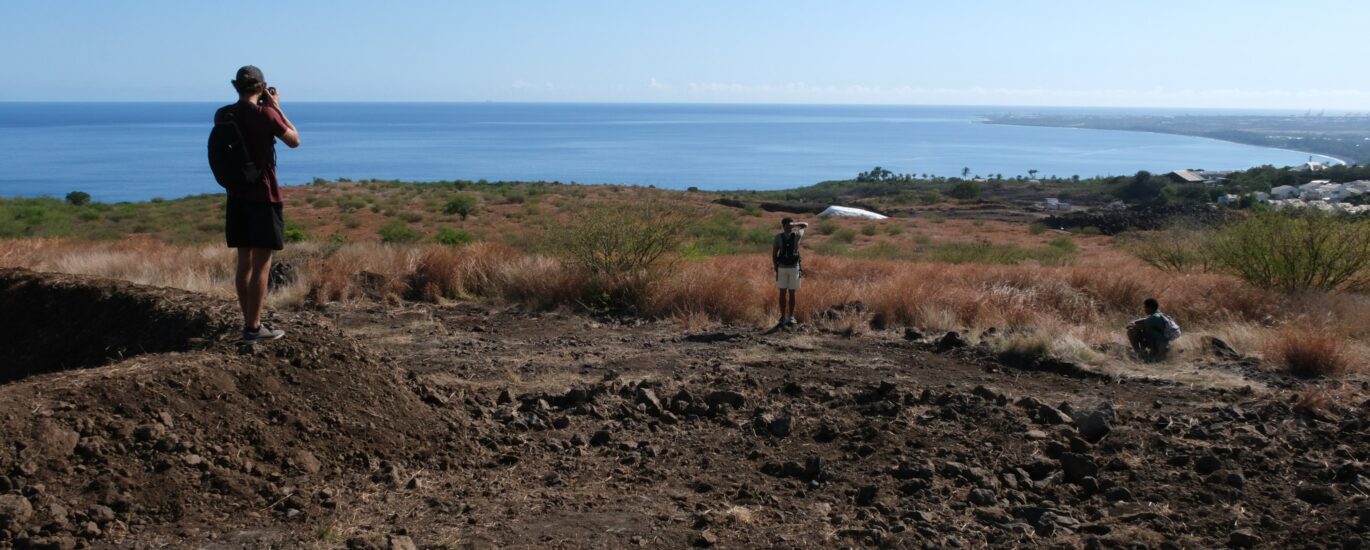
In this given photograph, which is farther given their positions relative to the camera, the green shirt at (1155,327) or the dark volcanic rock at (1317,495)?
the green shirt at (1155,327)

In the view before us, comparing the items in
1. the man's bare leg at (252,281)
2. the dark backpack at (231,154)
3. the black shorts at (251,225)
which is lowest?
the man's bare leg at (252,281)

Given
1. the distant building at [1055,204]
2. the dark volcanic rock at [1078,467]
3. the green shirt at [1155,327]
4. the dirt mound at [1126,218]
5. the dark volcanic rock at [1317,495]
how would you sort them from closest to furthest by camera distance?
1. the dark volcanic rock at [1317,495]
2. the dark volcanic rock at [1078,467]
3. the green shirt at [1155,327]
4. the dirt mound at [1126,218]
5. the distant building at [1055,204]

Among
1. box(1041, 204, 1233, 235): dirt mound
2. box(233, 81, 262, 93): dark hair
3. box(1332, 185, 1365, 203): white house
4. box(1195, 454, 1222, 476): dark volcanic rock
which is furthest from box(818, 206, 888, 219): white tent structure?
box(233, 81, 262, 93): dark hair

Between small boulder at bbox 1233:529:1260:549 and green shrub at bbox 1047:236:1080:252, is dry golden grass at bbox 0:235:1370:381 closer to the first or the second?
small boulder at bbox 1233:529:1260:549

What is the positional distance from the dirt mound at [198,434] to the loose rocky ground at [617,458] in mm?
12

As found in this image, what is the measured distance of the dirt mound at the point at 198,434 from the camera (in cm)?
440

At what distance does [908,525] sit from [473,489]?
2125mm

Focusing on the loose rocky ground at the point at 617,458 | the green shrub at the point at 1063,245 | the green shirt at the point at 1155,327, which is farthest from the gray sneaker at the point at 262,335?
the green shrub at the point at 1063,245

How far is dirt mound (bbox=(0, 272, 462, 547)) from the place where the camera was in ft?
14.4

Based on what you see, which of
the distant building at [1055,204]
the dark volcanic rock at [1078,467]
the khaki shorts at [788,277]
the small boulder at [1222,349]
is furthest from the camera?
the distant building at [1055,204]

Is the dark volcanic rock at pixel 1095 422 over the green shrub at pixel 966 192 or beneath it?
over

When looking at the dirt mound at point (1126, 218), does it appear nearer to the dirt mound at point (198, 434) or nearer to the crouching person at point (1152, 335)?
the crouching person at point (1152, 335)

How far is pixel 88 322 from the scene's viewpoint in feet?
23.8

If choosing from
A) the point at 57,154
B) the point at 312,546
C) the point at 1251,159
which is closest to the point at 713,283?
the point at 312,546
